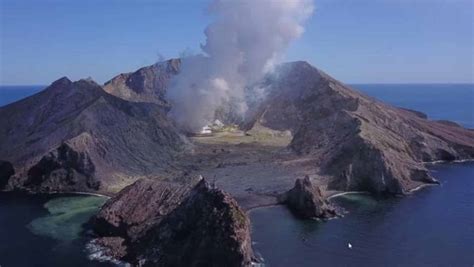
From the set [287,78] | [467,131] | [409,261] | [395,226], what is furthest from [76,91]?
[467,131]

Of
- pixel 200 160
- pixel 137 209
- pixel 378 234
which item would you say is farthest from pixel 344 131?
pixel 137 209

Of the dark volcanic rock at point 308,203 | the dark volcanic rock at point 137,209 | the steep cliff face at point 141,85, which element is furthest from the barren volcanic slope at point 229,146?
the steep cliff face at point 141,85

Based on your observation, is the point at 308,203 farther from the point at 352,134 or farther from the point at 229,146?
the point at 229,146

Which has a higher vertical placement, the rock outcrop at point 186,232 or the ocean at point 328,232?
the rock outcrop at point 186,232

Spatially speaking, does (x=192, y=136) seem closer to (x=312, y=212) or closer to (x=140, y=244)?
(x=312, y=212)

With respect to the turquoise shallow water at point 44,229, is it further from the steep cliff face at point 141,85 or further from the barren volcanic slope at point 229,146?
the steep cliff face at point 141,85
